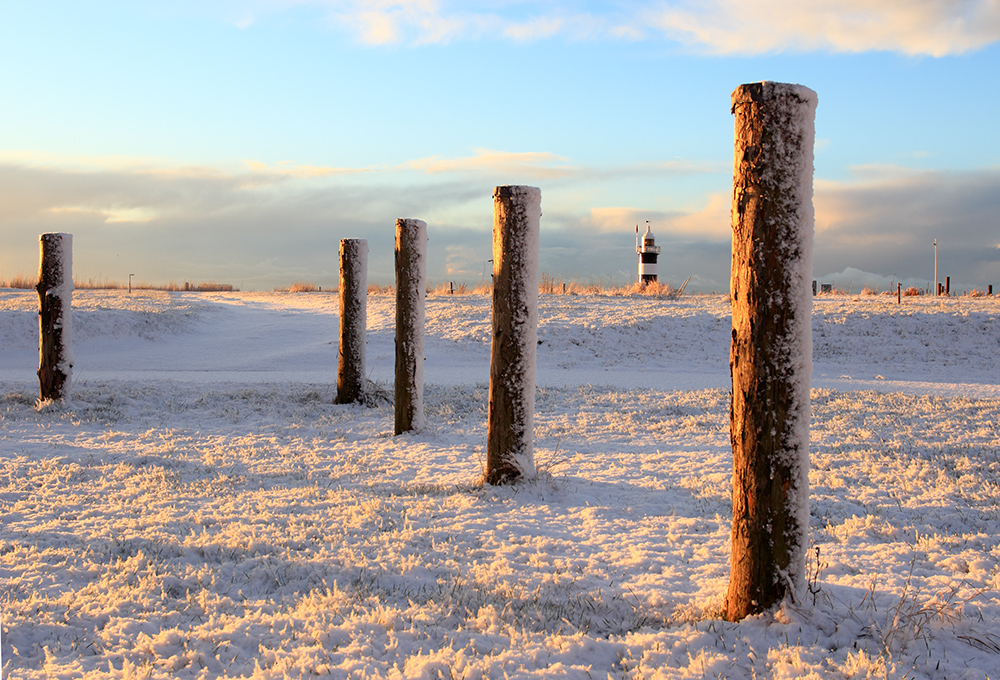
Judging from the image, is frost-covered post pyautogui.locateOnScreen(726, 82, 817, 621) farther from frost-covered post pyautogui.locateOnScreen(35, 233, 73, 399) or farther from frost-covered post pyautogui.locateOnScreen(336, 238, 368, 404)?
frost-covered post pyautogui.locateOnScreen(35, 233, 73, 399)

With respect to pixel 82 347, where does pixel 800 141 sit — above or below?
above

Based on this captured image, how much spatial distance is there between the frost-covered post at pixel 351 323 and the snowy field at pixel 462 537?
602mm

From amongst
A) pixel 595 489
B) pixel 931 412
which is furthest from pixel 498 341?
pixel 931 412

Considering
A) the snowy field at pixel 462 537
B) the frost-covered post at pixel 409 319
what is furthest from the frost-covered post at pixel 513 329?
the frost-covered post at pixel 409 319

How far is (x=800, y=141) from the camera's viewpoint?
3824 mm

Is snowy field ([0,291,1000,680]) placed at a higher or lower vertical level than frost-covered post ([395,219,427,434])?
lower

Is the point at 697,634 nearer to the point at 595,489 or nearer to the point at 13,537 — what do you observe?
the point at 595,489

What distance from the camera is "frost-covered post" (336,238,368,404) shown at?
12102mm

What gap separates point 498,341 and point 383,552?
2.48 m

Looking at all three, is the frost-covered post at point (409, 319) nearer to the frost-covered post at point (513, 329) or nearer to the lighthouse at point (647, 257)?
the frost-covered post at point (513, 329)

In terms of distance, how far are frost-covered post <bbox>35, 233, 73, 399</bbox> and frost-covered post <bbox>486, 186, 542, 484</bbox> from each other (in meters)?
8.53

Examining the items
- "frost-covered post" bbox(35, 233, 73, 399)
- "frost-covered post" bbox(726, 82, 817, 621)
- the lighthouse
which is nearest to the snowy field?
"frost-covered post" bbox(726, 82, 817, 621)

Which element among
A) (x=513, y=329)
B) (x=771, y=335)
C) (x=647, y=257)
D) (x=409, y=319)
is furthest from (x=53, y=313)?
(x=647, y=257)

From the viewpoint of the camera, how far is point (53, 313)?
1176cm
